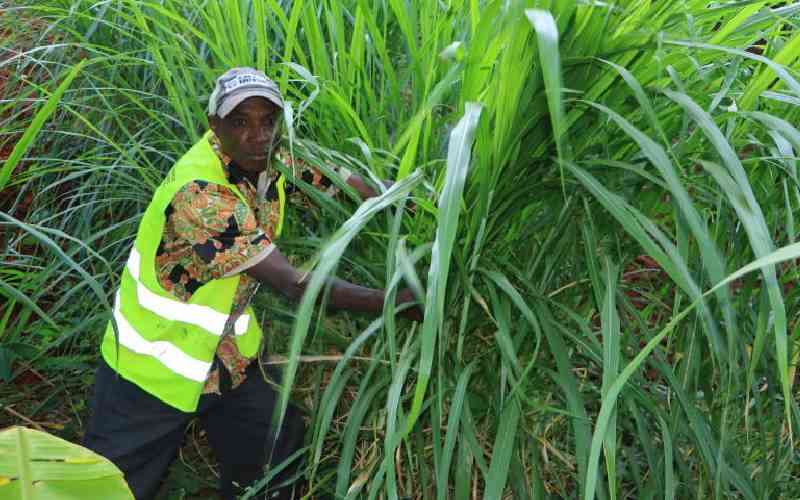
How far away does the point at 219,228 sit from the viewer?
95.2 inches

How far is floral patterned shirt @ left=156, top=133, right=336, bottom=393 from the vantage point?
7.93 ft

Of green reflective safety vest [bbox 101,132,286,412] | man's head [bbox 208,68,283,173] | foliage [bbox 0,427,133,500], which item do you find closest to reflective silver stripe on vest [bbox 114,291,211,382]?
green reflective safety vest [bbox 101,132,286,412]

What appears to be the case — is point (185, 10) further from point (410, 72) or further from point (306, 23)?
point (410, 72)

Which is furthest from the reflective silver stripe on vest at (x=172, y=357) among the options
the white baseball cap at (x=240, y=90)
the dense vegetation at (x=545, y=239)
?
the white baseball cap at (x=240, y=90)

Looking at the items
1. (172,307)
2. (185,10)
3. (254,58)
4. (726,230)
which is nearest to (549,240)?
(726,230)

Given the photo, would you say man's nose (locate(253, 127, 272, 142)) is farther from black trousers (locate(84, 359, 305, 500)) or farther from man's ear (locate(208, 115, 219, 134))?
black trousers (locate(84, 359, 305, 500))

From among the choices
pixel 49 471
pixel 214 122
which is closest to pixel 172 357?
pixel 214 122

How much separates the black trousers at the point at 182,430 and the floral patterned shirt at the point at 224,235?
3.2 inches

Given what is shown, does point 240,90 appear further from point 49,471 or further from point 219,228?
point 49,471

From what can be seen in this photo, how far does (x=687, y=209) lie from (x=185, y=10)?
195 cm

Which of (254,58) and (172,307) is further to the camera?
(254,58)

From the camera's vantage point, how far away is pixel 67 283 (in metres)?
3.36

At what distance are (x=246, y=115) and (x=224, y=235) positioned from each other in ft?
0.92

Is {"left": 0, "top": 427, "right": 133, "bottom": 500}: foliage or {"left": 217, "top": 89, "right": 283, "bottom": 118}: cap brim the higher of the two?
{"left": 0, "top": 427, "right": 133, "bottom": 500}: foliage
